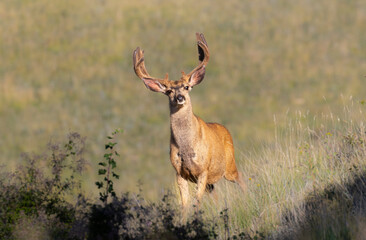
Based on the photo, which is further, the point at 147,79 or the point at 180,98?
the point at 147,79

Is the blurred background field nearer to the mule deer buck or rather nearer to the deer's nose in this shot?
the mule deer buck

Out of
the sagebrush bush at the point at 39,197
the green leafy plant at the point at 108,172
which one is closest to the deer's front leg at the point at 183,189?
the sagebrush bush at the point at 39,197

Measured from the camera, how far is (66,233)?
735 cm

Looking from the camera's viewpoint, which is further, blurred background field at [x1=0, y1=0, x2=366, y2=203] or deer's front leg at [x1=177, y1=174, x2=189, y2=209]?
blurred background field at [x1=0, y1=0, x2=366, y2=203]

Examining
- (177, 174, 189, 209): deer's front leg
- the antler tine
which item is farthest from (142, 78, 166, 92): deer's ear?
(177, 174, 189, 209): deer's front leg

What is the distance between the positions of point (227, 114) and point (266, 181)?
16470mm

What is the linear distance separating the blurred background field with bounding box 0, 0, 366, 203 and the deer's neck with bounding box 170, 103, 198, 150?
630 cm

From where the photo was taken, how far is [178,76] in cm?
2983

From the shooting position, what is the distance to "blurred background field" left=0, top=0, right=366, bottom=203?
23.0 metres

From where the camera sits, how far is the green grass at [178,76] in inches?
486

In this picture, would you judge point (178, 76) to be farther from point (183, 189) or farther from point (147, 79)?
point (183, 189)

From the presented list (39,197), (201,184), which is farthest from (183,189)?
(39,197)

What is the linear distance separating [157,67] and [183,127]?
953 inches

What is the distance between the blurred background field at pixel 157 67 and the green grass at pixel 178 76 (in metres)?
0.08
